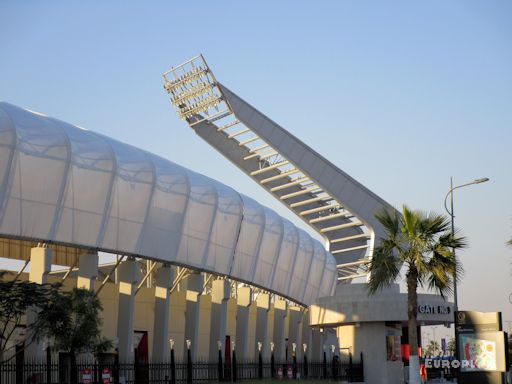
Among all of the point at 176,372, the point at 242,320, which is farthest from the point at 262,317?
the point at 176,372

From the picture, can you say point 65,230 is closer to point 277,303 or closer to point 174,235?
point 174,235

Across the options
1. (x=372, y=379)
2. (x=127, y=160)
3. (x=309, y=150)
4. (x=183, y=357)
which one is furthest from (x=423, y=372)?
(x=309, y=150)

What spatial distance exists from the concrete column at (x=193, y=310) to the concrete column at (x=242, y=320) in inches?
305

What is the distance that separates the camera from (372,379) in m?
59.8

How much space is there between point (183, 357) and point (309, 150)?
3992 centimetres

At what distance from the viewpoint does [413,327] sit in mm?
37125

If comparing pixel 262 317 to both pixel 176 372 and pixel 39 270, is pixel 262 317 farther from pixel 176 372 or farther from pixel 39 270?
pixel 39 270

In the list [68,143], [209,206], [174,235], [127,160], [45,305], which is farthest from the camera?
[209,206]

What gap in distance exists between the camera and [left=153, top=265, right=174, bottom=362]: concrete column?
170 feet

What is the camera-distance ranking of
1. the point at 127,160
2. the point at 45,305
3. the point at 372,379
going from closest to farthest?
the point at 45,305
the point at 127,160
the point at 372,379

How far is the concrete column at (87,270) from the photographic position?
44938mm

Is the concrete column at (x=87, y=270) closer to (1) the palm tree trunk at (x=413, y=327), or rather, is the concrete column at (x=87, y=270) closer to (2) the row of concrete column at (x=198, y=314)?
(2) the row of concrete column at (x=198, y=314)

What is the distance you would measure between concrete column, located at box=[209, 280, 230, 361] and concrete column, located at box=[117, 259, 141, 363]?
10268mm

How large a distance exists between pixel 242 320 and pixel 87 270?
831 inches
